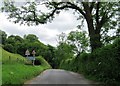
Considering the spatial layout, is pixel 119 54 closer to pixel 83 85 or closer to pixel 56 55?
pixel 83 85

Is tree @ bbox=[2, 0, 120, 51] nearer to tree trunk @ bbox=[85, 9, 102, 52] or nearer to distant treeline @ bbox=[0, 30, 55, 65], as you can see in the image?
tree trunk @ bbox=[85, 9, 102, 52]

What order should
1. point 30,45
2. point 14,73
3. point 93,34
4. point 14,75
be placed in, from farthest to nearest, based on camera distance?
point 30,45 → point 93,34 → point 14,73 → point 14,75

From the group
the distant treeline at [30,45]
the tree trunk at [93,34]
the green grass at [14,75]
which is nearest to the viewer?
the green grass at [14,75]

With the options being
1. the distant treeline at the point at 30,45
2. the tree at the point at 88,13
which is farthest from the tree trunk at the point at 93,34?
the distant treeline at the point at 30,45

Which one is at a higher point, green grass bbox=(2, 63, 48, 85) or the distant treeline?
the distant treeline

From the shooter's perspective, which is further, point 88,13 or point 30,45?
point 30,45

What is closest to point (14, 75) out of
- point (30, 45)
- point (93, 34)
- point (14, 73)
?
point (14, 73)

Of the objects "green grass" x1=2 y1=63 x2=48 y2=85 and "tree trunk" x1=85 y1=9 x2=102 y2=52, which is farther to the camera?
"tree trunk" x1=85 y1=9 x2=102 y2=52

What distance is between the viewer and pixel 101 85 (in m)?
18.0

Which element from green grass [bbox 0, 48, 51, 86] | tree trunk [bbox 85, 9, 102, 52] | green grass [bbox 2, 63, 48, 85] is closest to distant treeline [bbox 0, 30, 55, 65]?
green grass [bbox 0, 48, 51, 86]

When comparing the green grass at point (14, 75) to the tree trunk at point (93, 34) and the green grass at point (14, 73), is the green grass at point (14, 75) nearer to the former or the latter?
the green grass at point (14, 73)

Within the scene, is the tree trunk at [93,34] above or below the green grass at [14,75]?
above

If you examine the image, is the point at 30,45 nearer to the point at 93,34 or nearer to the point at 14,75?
the point at 93,34

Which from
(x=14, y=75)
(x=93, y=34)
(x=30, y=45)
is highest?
(x=30, y=45)
